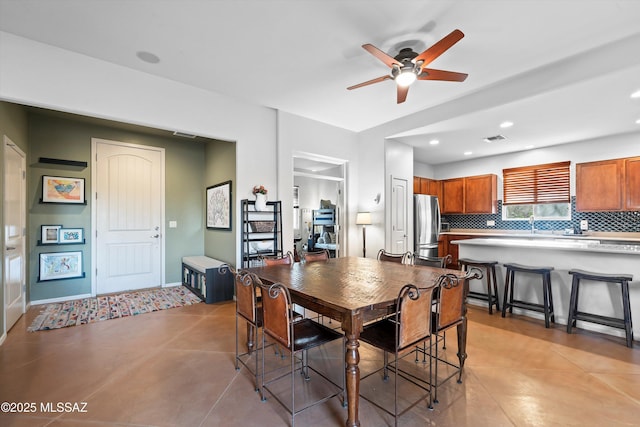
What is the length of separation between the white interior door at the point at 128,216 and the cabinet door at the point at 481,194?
641 centimetres

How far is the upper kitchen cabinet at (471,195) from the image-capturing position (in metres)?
6.28

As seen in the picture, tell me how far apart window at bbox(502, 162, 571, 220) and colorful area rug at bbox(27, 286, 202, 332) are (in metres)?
6.38

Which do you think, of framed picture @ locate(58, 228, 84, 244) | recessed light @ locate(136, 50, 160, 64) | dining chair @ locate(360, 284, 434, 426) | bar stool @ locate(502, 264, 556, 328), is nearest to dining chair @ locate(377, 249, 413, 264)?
dining chair @ locate(360, 284, 434, 426)

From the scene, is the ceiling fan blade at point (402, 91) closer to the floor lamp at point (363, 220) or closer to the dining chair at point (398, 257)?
the dining chair at point (398, 257)

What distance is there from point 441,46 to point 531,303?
324cm

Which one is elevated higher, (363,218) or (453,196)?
(453,196)

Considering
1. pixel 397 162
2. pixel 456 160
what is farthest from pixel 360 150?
pixel 456 160

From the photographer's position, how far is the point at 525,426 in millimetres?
1720

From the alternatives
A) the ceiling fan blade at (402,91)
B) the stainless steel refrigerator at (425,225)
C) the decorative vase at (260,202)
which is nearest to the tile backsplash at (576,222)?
the stainless steel refrigerator at (425,225)

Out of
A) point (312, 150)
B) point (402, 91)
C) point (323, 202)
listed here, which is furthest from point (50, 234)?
point (402, 91)

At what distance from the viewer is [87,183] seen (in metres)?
4.45

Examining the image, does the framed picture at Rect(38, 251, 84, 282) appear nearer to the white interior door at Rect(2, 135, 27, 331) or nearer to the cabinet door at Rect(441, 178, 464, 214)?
the white interior door at Rect(2, 135, 27, 331)

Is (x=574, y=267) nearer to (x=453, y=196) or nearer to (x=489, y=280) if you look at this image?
(x=489, y=280)

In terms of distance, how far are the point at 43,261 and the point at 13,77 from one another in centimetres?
256
